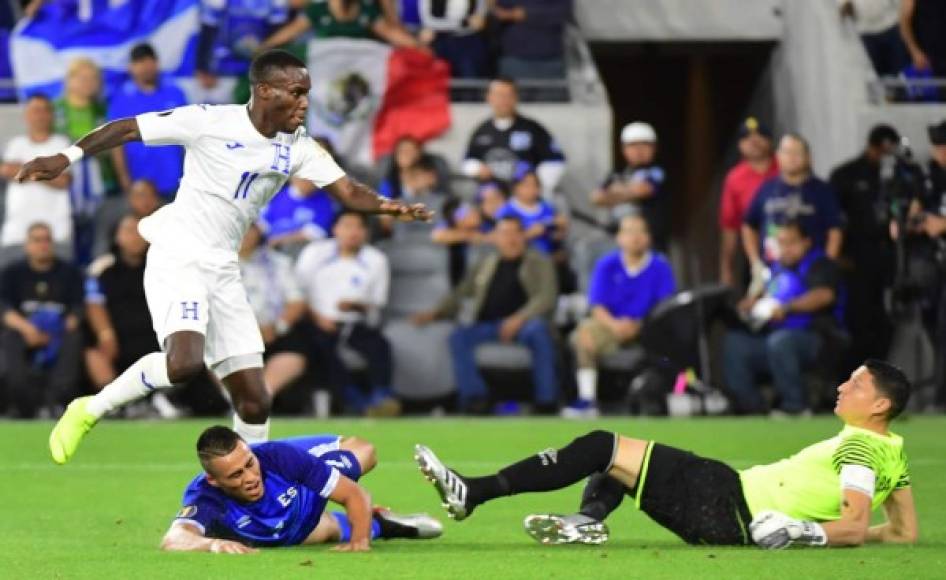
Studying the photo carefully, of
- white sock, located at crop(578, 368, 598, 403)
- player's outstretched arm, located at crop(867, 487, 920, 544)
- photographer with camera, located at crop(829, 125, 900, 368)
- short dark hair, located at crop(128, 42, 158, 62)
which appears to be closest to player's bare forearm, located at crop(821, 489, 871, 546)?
player's outstretched arm, located at crop(867, 487, 920, 544)

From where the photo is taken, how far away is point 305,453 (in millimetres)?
8570

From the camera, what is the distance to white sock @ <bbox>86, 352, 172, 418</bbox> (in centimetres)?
960

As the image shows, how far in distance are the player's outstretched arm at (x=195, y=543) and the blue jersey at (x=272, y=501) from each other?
4cm

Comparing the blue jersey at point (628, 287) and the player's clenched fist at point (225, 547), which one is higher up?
the blue jersey at point (628, 287)

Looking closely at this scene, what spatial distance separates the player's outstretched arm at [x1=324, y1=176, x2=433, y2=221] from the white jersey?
0.09 m

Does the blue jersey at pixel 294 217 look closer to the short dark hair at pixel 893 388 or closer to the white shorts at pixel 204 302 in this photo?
the white shorts at pixel 204 302

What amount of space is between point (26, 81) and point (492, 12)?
4.53 m

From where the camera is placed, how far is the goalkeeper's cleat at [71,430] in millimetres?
9422

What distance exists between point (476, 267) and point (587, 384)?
4.78 ft

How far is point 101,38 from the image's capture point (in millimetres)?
19531

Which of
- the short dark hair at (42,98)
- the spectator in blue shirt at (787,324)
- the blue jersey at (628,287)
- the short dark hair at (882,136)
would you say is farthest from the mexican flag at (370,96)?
the short dark hair at (882,136)

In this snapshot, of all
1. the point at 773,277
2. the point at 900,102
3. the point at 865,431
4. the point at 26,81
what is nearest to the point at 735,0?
the point at 900,102

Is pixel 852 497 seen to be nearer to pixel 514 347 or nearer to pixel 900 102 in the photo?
pixel 514 347

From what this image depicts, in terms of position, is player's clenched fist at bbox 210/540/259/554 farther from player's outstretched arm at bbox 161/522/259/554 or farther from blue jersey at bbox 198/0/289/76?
blue jersey at bbox 198/0/289/76
